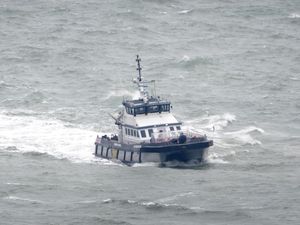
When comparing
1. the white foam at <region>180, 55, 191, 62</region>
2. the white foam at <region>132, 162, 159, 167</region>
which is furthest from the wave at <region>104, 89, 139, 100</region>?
the white foam at <region>132, 162, 159, 167</region>

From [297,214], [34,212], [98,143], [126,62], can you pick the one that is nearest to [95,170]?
[98,143]

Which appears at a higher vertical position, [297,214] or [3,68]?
[3,68]

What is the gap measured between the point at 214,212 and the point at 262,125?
31.7 meters

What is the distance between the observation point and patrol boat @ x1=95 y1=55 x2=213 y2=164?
101 m

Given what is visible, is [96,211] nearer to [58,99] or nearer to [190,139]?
[190,139]

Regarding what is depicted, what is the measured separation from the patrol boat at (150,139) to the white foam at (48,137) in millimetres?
1673

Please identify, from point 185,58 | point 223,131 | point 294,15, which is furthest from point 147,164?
point 294,15

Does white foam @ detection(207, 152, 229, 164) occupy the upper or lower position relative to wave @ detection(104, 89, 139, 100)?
lower

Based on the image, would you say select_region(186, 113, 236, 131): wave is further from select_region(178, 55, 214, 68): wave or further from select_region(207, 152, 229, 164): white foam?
select_region(178, 55, 214, 68): wave

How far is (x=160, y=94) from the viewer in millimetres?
→ 130750

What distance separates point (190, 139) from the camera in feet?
336

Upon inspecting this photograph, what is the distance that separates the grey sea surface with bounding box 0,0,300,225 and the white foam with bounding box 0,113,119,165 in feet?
0.62

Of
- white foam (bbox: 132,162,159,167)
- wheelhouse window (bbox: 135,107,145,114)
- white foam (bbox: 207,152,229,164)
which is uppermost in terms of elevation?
wheelhouse window (bbox: 135,107,145,114)

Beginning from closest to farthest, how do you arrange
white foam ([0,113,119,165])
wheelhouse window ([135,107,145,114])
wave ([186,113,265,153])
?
wheelhouse window ([135,107,145,114]), white foam ([0,113,119,165]), wave ([186,113,265,153])
